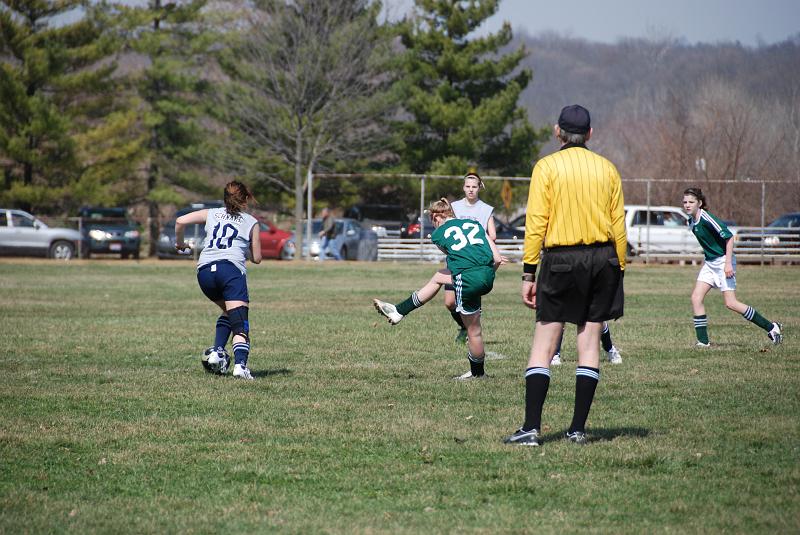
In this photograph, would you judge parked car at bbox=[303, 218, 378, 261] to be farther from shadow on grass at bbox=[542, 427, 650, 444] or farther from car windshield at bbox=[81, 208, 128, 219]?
shadow on grass at bbox=[542, 427, 650, 444]

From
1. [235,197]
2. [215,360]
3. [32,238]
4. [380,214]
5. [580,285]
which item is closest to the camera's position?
[580,285]

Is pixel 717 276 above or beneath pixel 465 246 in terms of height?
beneath

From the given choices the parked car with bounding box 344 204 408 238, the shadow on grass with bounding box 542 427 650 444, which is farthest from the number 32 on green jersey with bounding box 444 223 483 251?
the parked car with bounding box 344 204 408 238

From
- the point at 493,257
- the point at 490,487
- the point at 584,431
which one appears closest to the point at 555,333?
the point at 584,431

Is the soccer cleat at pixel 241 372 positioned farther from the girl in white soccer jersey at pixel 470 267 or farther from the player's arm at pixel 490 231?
the player's arm at pixel 490 231

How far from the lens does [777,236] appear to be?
110 feet

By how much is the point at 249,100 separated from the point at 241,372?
115 ft

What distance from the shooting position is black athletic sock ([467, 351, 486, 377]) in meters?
10.2

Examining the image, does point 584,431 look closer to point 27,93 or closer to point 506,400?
point 506,400

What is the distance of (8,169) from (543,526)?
41131mm

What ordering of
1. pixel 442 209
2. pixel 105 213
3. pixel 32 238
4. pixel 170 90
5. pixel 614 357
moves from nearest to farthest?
pixel 442 209 < pixel 614 357 < pixel 32 238 < pixel 105 213 < pixel 170 90

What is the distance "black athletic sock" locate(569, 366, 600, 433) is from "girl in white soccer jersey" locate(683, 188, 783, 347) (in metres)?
6.32

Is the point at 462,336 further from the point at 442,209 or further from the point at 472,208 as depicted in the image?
the point at 442,209

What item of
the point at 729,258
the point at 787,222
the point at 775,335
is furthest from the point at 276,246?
the point at 775,335
